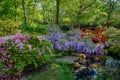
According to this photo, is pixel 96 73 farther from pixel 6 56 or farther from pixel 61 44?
pixel 6 56

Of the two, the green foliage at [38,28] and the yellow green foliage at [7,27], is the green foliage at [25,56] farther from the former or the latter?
the green foliage at [38,28]

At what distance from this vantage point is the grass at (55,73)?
21.9 feet

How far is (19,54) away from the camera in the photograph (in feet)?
21.5

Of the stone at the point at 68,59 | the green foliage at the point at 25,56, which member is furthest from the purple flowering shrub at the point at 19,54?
the stone at the point at 68,59

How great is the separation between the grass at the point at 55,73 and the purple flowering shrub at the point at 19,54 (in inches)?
11.5

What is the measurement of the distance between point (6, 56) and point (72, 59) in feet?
9.70

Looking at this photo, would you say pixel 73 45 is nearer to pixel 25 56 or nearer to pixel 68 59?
pixel 68 59

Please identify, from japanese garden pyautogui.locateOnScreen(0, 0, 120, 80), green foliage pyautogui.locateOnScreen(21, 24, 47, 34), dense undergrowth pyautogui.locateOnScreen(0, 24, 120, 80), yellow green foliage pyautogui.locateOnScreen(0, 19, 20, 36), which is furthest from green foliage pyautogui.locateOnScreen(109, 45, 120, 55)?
yellow green foliage pyautogui.locateOnScreen(0, 19, 20, 36)

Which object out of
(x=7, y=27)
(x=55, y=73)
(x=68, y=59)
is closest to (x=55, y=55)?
(x=68, y=59)

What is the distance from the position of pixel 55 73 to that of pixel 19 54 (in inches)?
48.1

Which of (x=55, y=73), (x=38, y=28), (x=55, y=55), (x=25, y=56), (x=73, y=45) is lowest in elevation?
(x=55, y=73)

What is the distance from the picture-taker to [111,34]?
43.6 ft

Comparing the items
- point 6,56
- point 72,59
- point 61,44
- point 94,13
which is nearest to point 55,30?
point 61,44

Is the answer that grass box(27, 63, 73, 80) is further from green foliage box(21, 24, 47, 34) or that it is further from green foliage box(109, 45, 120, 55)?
green foliage box(21, 24, 47, 34)
